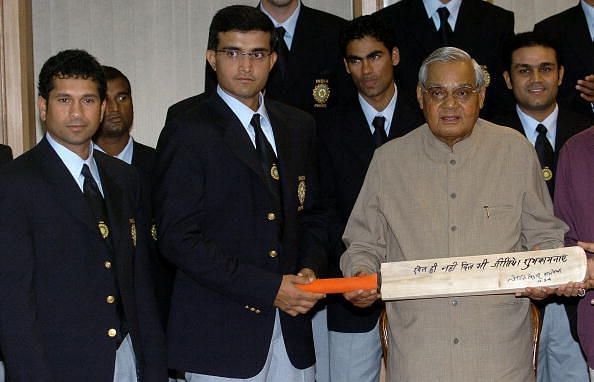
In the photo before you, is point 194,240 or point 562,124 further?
point 562,124

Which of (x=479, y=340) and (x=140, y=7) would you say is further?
(x=140, y=7)

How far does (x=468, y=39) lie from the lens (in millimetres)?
4934

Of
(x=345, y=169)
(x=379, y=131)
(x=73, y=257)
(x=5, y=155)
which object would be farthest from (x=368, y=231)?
(x=5, y=155)

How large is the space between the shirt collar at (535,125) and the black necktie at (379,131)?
2.16 ft

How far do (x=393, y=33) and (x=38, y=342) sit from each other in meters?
2.38

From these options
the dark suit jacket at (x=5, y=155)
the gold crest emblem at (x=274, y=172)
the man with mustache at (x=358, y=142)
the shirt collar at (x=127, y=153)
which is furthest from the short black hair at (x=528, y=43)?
the dark suit jacket at (x=5, y=155)

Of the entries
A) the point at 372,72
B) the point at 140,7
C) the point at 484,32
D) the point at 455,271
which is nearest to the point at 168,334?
the point at 455,271

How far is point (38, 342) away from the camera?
3.27 meters

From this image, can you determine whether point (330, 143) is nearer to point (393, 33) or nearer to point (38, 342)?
point (393, 33)

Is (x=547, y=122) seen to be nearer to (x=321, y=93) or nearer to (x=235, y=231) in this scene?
(x=321, y=93)

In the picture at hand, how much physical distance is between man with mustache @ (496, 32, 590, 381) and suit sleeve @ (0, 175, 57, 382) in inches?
90.4

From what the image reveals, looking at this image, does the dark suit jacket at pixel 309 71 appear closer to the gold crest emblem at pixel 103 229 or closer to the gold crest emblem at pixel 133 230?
the gold crest emblem at pixel 133 230

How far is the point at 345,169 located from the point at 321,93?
0.60 metres

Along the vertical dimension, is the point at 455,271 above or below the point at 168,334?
above
